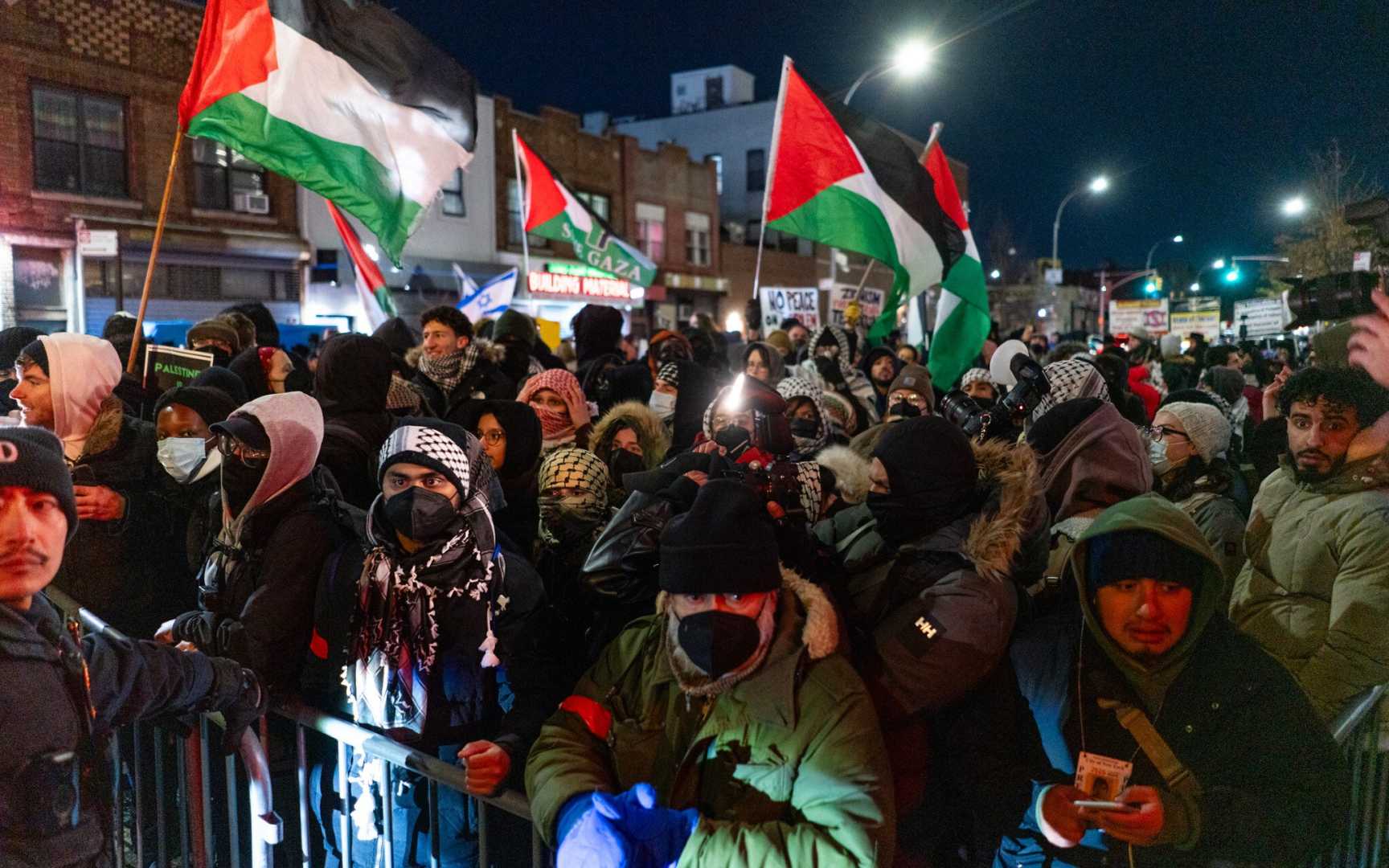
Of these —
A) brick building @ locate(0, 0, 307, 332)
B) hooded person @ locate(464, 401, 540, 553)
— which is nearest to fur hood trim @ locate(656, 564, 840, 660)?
hooded person @ locate(464, 401, 540, 553)

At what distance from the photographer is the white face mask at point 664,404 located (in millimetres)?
6355

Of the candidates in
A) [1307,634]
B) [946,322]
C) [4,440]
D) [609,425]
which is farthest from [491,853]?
[946,322]

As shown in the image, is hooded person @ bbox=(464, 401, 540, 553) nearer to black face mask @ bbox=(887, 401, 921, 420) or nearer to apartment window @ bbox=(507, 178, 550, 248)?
black face mask @ bbox=(887, 401, 921, 420)

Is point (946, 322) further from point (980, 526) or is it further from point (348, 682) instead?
point (348, 682)

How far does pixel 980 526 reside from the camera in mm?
2688

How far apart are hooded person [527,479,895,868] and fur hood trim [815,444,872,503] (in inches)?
47.1

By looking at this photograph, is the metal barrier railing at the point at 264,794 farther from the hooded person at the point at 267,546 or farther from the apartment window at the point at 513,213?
the apartment window at the point at 513,213

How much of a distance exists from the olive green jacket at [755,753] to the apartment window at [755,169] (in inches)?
1718

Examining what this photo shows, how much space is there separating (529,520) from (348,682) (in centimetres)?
143

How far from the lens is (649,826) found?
2.25 metres

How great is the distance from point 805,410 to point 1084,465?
1.87 meters

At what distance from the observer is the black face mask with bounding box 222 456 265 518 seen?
3289mm

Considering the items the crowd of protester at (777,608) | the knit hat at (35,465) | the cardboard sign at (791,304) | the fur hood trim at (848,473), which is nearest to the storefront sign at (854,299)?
the cardboard sign at (791,304)

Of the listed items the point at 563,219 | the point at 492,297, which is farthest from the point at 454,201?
the point at 563,219
